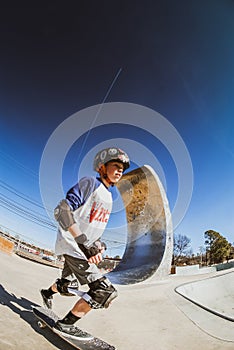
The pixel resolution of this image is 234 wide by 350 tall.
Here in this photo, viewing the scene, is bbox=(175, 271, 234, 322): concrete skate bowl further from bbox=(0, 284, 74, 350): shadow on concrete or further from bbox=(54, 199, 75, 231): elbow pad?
bbox=(54, 199, 75, 231): elbow pad

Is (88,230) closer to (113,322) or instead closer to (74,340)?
(74,340)

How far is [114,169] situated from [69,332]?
69 centimetres

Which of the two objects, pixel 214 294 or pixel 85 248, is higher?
pixel 85 248

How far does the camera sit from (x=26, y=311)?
87 cm

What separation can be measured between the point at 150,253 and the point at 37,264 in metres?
4.16

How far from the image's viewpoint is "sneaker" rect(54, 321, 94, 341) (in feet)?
2.45

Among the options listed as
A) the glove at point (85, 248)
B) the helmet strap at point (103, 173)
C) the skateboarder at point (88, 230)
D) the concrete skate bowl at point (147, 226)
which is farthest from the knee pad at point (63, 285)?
the concrete skate bowl at point (147, 226)

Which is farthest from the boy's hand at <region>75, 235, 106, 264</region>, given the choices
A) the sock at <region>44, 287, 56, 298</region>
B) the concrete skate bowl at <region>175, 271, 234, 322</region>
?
the concrete skate bowl at <region>175, 271, 234, 322</region>

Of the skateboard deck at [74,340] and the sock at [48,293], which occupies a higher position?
the sock at [48,293]

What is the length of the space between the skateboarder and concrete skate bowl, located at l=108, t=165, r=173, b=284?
327cm

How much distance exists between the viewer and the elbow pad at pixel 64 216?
2.37 feet

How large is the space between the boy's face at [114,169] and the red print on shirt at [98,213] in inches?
5.6

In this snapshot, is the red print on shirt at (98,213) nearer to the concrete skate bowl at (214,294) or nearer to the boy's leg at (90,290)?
the boy's leg at (90,290)

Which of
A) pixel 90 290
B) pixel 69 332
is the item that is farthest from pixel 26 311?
pixel 90 290
